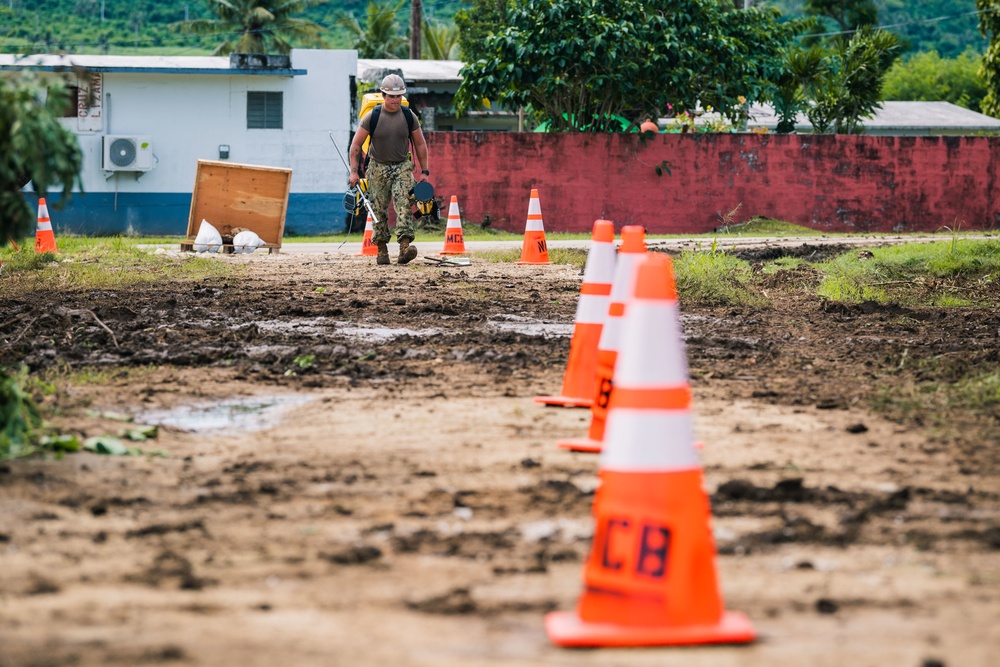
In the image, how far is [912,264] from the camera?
14.0 metres

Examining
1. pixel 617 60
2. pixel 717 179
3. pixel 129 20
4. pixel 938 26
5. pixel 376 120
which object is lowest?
pixel 717 179

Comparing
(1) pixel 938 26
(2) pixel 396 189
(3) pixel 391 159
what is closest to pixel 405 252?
(2) pixel 396 189

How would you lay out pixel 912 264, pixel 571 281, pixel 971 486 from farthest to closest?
pixel 912 264, pixel 571 281, pixel 971 486

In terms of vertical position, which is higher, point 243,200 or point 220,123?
point 220,123

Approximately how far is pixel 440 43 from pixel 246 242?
39.8 meters

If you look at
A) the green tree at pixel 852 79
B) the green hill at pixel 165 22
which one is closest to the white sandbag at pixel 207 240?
the green tree at pixel 852 79

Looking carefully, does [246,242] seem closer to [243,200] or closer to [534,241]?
[243,200]

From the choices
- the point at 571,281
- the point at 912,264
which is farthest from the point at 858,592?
the point at 912,264

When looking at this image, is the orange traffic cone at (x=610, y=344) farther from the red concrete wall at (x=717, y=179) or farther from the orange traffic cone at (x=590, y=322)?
the red concrete wall at (x=717, y=179)

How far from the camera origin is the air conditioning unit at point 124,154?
24797 mm

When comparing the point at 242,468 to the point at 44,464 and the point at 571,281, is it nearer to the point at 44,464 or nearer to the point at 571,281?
the point at 44,464

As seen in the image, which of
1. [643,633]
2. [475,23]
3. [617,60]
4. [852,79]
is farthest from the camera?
[475,23]

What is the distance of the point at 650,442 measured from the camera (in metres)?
3.38

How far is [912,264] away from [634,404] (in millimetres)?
11353
